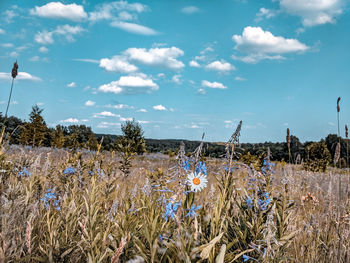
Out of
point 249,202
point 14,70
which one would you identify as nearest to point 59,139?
point 14,70

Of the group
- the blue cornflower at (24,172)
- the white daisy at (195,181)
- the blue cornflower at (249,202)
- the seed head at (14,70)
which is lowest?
the blue cornflower at (24,172)

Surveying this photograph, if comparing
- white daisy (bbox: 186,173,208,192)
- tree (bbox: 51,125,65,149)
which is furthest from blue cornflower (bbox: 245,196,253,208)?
tree (bbox: 51,125,65,149)

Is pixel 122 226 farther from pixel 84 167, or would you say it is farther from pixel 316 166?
pixel 316 166

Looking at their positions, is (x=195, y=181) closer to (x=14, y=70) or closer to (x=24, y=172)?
(x=24, y=172)

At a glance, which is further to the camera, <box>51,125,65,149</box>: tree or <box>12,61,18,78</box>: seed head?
<box>51,125,65,149</box>: tree

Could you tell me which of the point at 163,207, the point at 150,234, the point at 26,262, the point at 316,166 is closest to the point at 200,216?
the point at 163,207

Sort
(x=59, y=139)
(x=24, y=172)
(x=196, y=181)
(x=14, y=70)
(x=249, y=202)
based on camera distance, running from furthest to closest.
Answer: (x=59, y=139)
(x=14, y=70)
(x=24, y=172)
(x=249, y=202)
(x=196, y=181)

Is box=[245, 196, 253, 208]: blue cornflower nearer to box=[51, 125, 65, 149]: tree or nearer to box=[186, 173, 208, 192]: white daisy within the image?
box=[186, 173, 208, 192]: white daisy

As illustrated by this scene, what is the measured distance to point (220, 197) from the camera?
1656 millimetres

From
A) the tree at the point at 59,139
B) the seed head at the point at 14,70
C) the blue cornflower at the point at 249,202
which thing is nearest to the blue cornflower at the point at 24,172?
the seed head at the point at 14,70

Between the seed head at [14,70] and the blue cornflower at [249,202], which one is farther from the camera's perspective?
the seed head at [14,70]

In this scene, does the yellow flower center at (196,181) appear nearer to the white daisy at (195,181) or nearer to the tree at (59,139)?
the white daisy at (195,181)

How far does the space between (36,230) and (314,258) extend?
10.0 ft

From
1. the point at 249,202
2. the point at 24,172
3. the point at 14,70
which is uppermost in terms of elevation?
the point at 14,70
